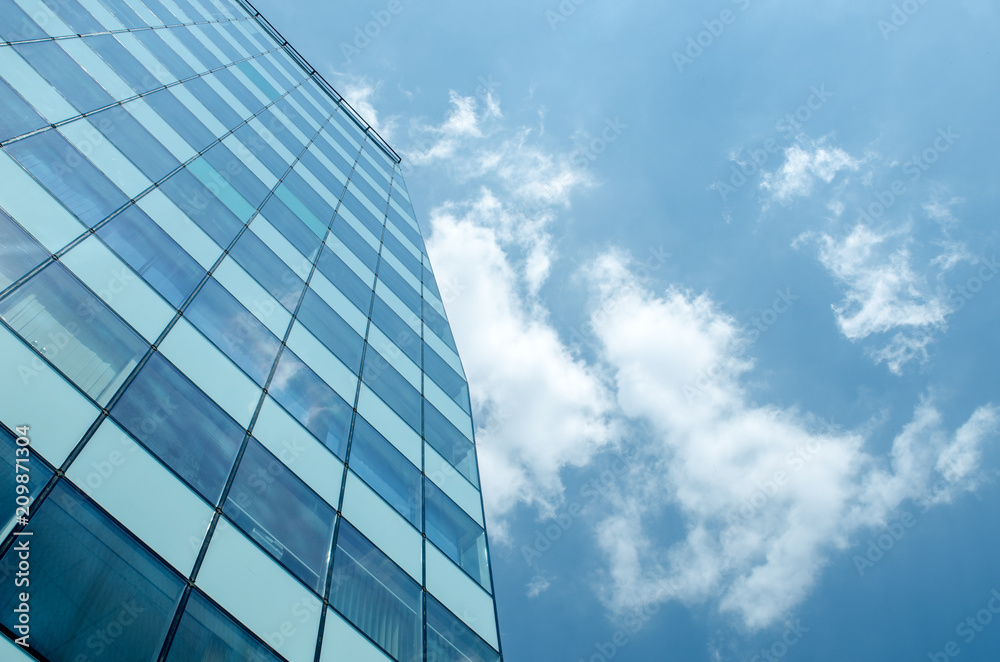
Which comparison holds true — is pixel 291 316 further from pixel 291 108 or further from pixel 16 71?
pixel 291 108

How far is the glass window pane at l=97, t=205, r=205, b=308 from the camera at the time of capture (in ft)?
29.4

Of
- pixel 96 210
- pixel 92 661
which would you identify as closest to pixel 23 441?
pixel 92 661

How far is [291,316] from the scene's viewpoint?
11.9 meters

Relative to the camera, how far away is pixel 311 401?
10.6 metres

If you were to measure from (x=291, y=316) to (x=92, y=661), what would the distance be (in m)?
7.46

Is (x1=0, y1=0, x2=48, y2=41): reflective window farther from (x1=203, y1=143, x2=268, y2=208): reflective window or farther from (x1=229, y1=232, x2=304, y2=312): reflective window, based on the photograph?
(x1=229, y1=232, x2=304, y2=312): reflective window

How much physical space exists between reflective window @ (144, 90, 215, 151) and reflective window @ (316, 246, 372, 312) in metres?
3.74

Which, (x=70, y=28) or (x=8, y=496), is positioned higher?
(x=70, y=28)

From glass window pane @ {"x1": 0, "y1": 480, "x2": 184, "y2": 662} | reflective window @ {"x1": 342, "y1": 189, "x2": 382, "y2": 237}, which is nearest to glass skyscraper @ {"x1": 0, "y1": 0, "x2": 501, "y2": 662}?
glass window pane @ {"x1": 0, "y1": 480, "x2": 184, "y2": 662}

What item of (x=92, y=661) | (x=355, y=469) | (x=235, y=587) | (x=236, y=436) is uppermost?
(x=355, y=469)

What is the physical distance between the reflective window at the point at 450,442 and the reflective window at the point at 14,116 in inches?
357

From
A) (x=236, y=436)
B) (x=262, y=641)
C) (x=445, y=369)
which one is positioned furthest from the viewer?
(x=445, y=369)

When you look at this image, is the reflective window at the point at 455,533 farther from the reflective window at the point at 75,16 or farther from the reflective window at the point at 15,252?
the reflective window at the point at 75,16

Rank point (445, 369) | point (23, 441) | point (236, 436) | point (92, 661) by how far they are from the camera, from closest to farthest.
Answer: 1. point (92, 661)
2. point (23, 441)
3. point (236, 436)
4. point (445, 369)
